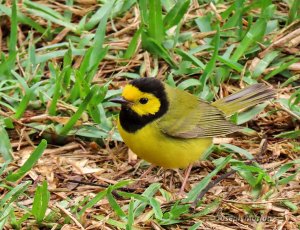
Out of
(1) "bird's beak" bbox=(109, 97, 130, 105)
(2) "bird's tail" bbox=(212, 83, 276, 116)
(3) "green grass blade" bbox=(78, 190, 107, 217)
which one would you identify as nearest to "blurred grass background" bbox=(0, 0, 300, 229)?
(3) "green grass blade" bbox=(78, 190, 107, 217)

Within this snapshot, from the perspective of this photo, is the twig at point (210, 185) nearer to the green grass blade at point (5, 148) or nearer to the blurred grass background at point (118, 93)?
the blurred grass background at point (118, 93)

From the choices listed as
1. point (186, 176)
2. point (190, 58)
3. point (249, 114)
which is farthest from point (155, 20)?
point (186, 176)

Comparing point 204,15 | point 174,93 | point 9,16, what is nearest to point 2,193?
point 174,93

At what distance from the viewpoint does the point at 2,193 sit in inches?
207

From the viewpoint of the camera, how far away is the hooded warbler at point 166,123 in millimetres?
5406

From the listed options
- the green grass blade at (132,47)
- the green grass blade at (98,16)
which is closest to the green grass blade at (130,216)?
the green grass blade at (132,47)

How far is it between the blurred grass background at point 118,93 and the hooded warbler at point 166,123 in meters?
0.20

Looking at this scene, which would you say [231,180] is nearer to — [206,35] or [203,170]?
[203,170]

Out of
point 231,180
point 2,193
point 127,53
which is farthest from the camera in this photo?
point 127,53

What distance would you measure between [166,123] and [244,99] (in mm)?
833

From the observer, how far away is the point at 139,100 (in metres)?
5.43

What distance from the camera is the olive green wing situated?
219 inches

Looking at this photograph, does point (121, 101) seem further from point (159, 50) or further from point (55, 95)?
point (159, 50)

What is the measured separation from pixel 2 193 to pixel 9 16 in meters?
2.04
